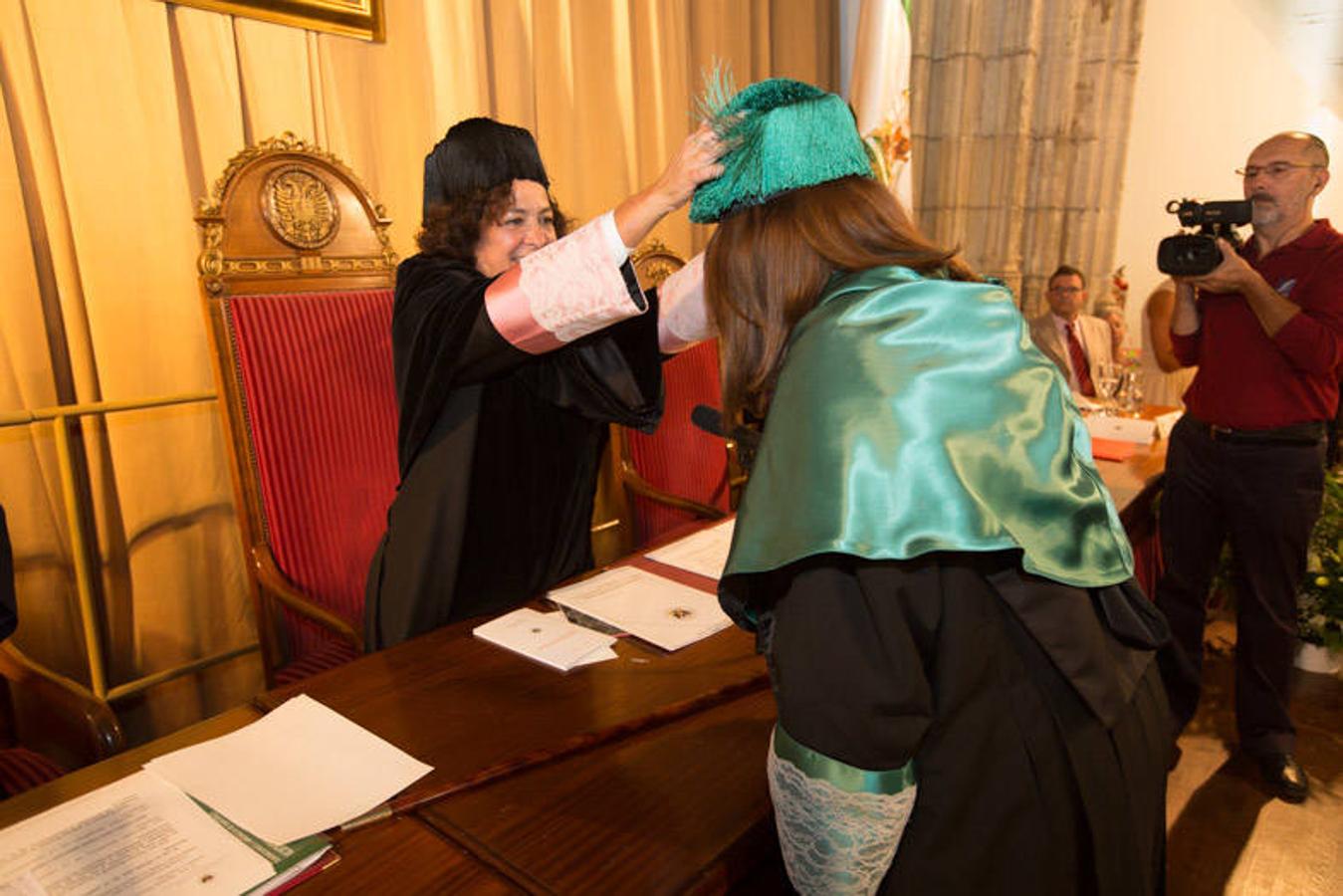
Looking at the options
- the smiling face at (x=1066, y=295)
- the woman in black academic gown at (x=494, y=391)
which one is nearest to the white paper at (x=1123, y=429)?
the smiling face at (x=1066, y=295)

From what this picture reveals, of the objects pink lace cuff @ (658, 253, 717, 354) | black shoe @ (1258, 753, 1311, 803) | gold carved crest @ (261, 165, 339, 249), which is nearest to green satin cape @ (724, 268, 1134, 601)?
pink lace cuff @ (658, 253, 717, 354)

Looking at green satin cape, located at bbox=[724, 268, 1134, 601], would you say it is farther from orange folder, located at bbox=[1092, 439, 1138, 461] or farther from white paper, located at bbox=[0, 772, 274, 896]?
orange folder, located at bbox=[1092, 439, 1138, 461]

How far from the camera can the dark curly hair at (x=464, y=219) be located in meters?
1.63

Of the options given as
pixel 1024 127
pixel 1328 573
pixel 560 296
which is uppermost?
pixel 1024 127

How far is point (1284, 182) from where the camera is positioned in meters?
2.19

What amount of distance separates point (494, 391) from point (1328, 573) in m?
2.87

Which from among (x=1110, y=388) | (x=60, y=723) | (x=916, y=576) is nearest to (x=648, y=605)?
(x=916, y=576)

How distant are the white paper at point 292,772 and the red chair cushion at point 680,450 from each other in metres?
1.65

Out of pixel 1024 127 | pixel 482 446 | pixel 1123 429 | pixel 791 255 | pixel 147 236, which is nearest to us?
pixel 791 255

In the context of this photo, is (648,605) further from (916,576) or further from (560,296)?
(916,576)

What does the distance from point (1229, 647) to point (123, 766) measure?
11.8 ft

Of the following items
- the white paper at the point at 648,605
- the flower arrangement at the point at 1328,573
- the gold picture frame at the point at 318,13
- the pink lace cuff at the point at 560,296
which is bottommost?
the flower arrangement at the point at 1328,573

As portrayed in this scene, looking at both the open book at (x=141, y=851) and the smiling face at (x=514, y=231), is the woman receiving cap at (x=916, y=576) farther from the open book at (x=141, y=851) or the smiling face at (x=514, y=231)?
the smiling face at (x=514, y=231)

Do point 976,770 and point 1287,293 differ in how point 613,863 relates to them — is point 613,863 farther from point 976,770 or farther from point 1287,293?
point 1287,293
